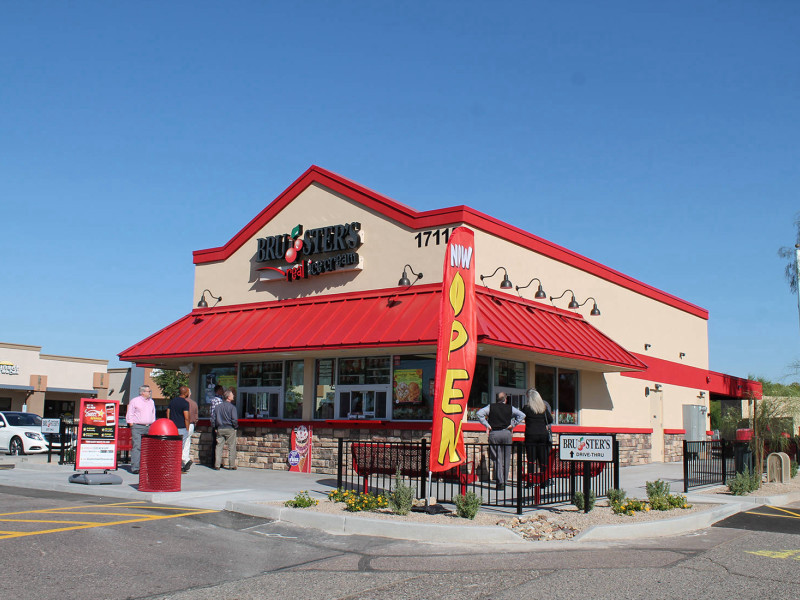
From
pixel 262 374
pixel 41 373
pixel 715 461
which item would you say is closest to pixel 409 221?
pixel 262 374

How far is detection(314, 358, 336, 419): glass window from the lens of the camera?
1833 cm

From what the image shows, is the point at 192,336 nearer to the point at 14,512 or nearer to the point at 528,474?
the point at 14,512

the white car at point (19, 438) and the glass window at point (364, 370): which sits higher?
the glass window at point (364, 370)

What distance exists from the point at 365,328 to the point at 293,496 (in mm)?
4851

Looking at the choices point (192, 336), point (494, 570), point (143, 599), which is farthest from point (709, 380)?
point (143, 599)

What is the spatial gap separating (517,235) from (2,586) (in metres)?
14.3

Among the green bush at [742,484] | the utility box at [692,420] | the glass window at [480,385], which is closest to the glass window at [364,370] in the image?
the glass window at [480,385]

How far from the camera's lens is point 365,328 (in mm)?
16734

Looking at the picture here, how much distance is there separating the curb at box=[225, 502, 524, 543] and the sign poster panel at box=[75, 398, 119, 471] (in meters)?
4.94

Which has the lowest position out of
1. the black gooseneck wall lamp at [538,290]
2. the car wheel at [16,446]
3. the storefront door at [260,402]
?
the car wheel at [16,446]

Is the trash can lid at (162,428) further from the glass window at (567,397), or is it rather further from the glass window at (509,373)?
the glass window at (567,397)

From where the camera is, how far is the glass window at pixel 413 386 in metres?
16.6

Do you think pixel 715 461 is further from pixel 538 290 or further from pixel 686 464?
pixel 538 290

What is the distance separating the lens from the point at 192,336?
2038cm
